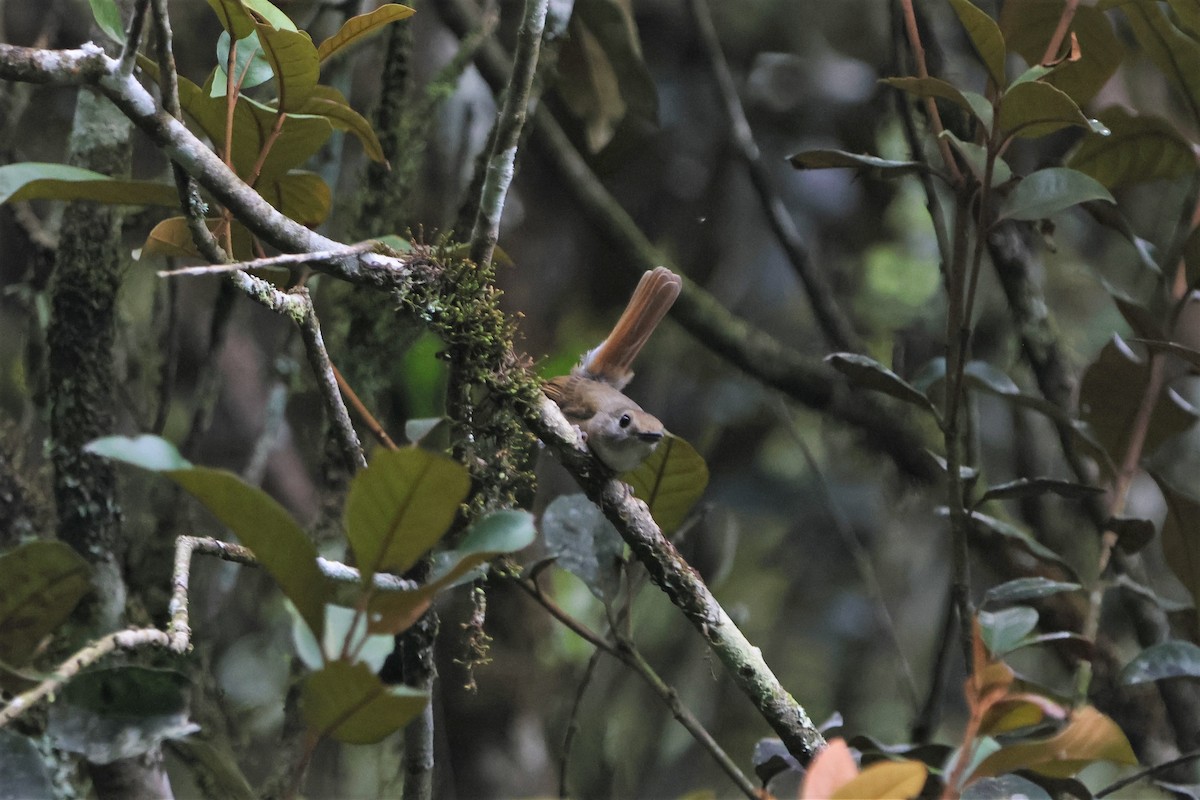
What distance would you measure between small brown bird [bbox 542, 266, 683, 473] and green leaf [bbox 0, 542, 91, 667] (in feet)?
1.67

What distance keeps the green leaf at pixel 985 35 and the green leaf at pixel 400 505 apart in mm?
746

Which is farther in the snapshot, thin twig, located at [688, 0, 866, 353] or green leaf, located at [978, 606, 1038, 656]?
thin twig, located at [688, 0, 866, 353]

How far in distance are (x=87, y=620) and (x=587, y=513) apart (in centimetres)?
67

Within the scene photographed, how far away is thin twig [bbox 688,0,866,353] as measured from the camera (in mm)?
2078

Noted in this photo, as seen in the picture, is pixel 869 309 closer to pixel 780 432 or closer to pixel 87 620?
pixel 780 432

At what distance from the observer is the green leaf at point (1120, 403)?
148 centimetres

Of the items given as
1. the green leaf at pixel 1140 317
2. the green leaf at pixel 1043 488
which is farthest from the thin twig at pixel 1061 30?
the green leaf at pixel 1043 488

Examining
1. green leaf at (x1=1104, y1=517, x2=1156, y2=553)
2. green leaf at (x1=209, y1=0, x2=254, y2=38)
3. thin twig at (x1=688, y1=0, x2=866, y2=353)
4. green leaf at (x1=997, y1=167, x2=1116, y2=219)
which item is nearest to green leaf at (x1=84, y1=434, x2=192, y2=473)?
green leaf at (x1=209, y1=0, x2=254, y2=38)

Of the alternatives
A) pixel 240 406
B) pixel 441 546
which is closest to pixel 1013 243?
pixel 441 546

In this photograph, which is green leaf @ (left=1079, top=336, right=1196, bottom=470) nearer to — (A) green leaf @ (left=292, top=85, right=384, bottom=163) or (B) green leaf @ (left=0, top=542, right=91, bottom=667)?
(A) green leaf @ (left=292, top=85, right=384, bottom=163)

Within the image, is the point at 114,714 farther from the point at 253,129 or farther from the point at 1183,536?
the point at 1183,536

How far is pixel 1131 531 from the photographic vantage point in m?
1.39

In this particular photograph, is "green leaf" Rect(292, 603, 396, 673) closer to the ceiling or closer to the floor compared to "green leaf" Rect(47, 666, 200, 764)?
closer to the ceiling

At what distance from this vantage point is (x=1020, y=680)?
121cm
